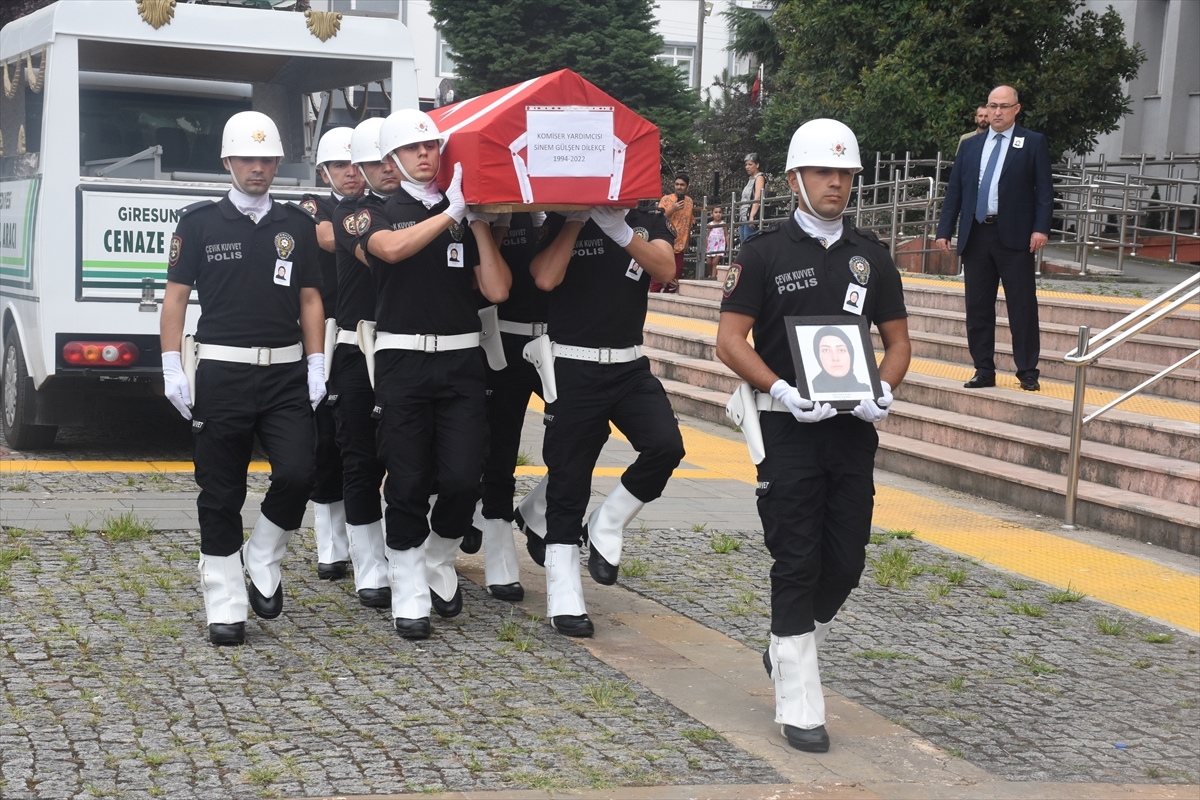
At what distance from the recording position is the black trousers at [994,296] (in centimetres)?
1060

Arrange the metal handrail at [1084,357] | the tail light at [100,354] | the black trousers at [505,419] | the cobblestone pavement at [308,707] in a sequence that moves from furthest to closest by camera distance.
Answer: the tail light at [100,354] < the metal handrail at [1084,357] < the black trousers at [505,419] < the cobblestone pavement at [308,707]

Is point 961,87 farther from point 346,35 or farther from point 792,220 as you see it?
point 792,220

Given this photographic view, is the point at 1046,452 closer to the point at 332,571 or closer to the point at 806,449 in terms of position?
the point at 332,571

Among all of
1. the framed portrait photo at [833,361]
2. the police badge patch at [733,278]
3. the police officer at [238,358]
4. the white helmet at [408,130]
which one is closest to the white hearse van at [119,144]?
the police officer at [238,358]

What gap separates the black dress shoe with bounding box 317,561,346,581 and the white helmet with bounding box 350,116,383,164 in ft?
6.44

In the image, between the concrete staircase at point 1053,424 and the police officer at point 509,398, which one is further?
the concrete staircase at point 1053,424

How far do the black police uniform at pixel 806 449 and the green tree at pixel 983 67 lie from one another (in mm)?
17037

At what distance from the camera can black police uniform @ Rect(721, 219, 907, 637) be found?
5.20 m

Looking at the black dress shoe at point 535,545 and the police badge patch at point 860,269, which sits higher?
the police badge patch at point 860,269

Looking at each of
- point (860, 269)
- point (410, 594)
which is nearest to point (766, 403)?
point (860, 269)

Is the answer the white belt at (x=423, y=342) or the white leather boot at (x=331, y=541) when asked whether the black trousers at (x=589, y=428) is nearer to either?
the white belt at (x=423, y=342)

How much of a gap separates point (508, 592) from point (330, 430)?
3.84 ft

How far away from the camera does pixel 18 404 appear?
1099 cm

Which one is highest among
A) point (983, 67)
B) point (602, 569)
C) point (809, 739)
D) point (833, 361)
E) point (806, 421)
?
point (983, 67)
